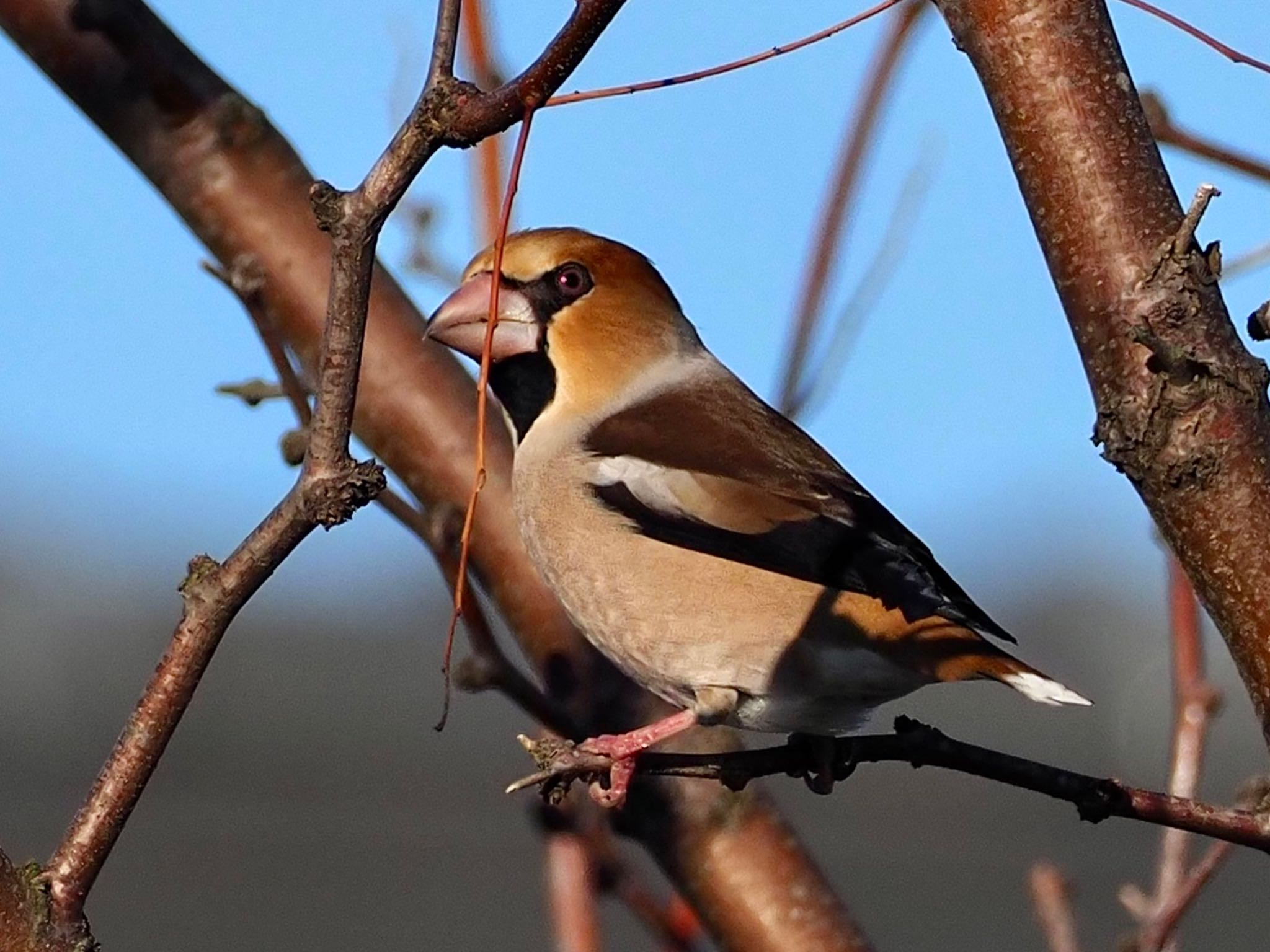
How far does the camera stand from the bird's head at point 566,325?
11.8ft

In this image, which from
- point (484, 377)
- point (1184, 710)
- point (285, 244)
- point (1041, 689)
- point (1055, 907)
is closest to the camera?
point (484, 377)

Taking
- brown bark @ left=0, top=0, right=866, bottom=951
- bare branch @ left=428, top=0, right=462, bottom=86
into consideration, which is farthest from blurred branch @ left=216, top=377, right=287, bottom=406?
bare branch @ left=428, top=0, right=462, bottom=86

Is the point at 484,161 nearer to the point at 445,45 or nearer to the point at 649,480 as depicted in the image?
the point at 649,480

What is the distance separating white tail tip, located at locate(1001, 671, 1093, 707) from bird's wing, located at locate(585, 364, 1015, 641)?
0.38 feet

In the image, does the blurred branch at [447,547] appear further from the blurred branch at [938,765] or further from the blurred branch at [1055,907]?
the blurred branch at [1055,907]

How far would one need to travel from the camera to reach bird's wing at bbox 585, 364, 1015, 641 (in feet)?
9.65

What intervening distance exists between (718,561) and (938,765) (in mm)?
1003

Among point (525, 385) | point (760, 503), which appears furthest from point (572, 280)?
point (760, 503)

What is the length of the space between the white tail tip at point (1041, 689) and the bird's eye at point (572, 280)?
1.24 metres

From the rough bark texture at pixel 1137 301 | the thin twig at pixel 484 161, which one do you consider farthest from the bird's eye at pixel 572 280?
the rough bark texture at pixel 1137 301

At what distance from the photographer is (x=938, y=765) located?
2.06 m

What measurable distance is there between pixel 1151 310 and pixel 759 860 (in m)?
1.01

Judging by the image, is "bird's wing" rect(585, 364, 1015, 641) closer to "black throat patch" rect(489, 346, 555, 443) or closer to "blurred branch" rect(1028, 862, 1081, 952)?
"black throat patch" rect(489, 346, 555, 443)

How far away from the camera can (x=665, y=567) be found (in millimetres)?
3035
